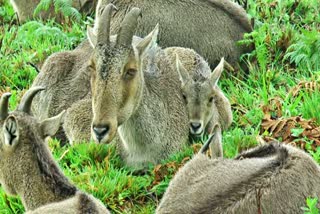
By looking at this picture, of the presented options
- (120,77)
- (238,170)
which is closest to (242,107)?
(120,77)

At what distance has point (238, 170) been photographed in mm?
8523

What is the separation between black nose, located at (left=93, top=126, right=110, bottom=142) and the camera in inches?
415

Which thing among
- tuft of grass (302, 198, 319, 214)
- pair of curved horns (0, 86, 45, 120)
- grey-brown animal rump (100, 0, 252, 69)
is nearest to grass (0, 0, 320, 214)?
tuft of grass (302, 198, 319, 214)

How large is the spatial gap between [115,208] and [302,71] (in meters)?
4.33

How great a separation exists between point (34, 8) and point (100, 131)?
712 centimetres

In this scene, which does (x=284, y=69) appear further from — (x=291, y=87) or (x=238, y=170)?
(x=238, y=170)

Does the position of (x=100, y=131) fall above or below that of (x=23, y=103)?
below

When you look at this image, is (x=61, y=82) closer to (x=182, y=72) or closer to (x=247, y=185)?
(x=182, y=72)

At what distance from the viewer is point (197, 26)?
46.6 ft

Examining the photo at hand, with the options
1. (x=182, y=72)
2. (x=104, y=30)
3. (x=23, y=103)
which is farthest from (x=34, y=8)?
(x=23, y=103)

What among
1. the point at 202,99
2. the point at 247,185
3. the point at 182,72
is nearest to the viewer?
the point at 247,185

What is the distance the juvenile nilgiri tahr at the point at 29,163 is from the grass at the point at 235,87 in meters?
0.83

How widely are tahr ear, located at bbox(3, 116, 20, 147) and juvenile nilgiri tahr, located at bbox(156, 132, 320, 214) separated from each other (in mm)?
1698

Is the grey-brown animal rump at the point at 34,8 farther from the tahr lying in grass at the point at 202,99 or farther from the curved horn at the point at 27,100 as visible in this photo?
the curved horn at the point at 27,100
